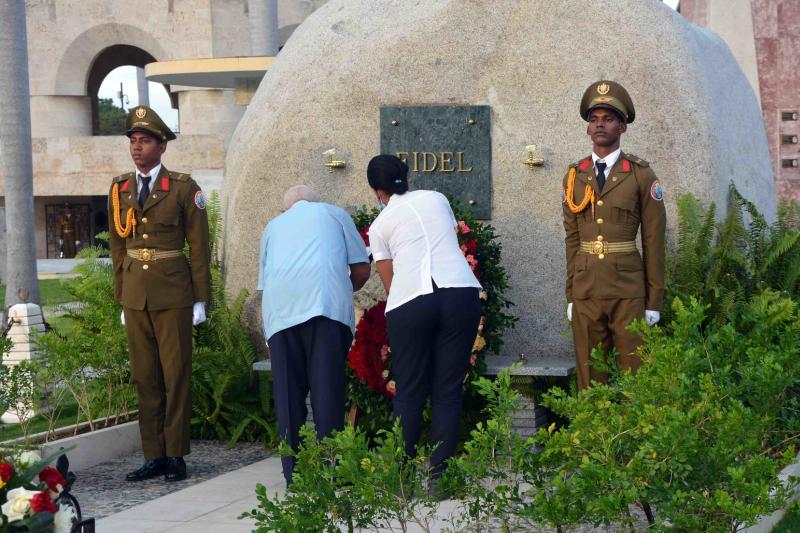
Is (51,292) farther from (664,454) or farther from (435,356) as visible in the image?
(664,454)

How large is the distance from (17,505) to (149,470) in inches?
152

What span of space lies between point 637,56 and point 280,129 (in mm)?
2657

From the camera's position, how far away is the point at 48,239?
1351 inches

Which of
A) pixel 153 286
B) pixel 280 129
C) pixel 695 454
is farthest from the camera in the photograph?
pixel 280 129

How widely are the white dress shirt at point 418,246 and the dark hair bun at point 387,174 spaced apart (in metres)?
0.05

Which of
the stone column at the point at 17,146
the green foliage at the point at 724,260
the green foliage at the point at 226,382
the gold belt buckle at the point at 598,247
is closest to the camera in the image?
the gold belt buckle at the point at 598,247

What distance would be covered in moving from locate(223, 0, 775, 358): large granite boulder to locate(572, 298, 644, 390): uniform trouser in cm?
134

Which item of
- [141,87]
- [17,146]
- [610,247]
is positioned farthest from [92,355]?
[141,87]

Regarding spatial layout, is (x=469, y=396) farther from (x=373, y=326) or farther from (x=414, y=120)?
(x=414, y=120)

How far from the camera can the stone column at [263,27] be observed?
2391 cm

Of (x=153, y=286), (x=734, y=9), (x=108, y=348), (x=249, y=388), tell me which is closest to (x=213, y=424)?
(x=249, y=388)

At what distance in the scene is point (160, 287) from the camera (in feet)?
23.7

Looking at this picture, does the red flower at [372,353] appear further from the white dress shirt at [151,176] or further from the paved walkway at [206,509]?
the white dress shirt at [151,176]

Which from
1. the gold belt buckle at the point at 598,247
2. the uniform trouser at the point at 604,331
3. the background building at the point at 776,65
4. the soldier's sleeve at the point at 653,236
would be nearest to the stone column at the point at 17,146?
the uniform trouser at the point at 604,331
